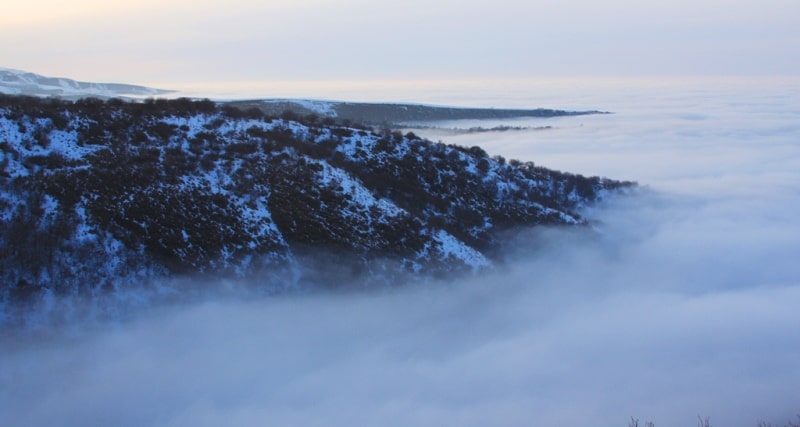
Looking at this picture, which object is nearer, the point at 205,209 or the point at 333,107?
the point at 205,209

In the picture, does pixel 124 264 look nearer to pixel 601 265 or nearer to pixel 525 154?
pixel 601 265

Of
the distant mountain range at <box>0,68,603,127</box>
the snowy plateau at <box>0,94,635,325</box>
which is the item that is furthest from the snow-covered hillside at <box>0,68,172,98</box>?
the snowy plateau at <box>0,94,635,325</box>

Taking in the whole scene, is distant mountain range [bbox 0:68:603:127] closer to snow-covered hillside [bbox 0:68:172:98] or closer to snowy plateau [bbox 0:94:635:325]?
snow-covered hillside [bbox 0:68:172:98]

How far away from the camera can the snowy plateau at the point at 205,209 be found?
2781 cm

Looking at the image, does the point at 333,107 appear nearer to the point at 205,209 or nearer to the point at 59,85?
the point at 59,85

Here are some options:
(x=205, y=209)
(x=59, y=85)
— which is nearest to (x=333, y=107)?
(x=59, y=85)

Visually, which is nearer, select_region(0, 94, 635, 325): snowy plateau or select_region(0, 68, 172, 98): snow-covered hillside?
select_region(0, 94, 635, 325): snowy plateau

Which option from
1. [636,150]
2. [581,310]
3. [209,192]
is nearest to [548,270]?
[581,310]

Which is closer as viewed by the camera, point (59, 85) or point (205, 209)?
point (205, 209)

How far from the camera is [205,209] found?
3312 cm

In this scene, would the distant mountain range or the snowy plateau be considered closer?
the snowy plateau

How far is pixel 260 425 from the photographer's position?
24.1 metres

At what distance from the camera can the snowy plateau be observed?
91.2ft

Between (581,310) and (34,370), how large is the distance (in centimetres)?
3129
